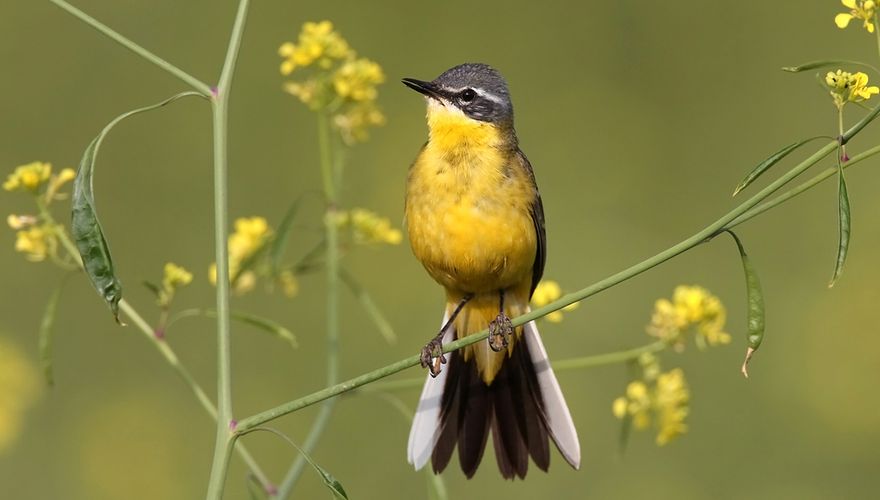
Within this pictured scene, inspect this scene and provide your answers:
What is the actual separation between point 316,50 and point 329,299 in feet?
3.20

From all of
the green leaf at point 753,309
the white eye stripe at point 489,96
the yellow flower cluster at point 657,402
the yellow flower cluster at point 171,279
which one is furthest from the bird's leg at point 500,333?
the green leaf at point 753,309

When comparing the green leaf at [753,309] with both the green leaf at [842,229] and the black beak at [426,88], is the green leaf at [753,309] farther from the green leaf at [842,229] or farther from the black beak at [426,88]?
the black beak at [426,88]

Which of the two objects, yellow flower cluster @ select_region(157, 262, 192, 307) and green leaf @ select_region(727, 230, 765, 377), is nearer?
green leaf @ select_region(727, 230, 765, 377)

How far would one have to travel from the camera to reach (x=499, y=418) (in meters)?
4.11

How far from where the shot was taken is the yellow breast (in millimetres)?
3846

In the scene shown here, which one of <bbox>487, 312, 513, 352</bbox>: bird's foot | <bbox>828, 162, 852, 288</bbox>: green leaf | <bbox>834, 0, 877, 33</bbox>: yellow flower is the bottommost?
<bbox>487, 312, 513, 352</bbox>: bird's foot

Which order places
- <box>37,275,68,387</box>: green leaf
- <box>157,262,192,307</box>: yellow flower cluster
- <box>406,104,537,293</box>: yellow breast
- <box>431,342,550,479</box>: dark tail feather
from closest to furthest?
<box>37,275,68,387</box>: green leaf, <box>157,262,192,307</box>: yellow flower cluster, <box>406,104,537,293</box>: yellow breast, <box>431,342,550,479</box>: dark tail feather

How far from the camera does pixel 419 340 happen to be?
24.6 feet

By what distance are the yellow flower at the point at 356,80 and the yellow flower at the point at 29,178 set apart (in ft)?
3.56

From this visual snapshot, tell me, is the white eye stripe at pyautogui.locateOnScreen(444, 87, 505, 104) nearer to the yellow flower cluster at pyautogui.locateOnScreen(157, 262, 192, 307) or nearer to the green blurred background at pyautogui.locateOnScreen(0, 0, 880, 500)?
the yellow flower cluster at pyautogui.locateOnScreen(157, 262, 192, 307)

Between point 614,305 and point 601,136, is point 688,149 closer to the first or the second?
point 601,136

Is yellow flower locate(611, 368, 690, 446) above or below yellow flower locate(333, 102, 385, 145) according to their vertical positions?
below

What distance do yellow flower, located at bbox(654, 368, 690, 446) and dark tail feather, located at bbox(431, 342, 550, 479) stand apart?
15.8 inches

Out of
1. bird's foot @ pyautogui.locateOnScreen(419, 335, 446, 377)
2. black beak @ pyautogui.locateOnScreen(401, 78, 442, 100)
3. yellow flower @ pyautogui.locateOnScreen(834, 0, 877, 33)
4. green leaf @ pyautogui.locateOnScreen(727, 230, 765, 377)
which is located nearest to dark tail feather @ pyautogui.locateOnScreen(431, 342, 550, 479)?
bird's foot @ pyautogui.locateOnScreen(419, 335, 446, 377)
